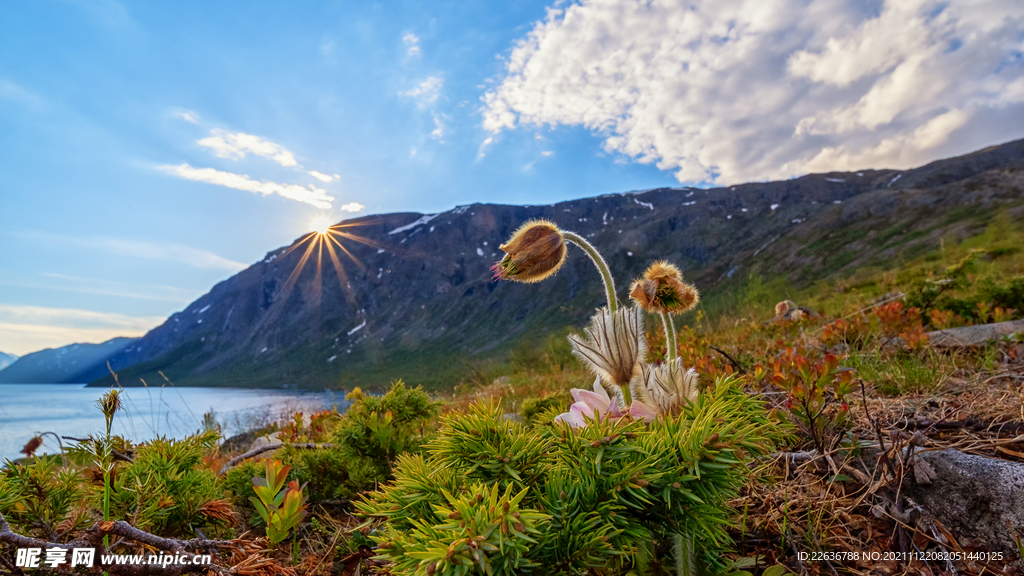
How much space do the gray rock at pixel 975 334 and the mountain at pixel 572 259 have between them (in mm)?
59597

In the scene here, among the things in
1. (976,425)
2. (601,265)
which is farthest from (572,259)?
(601,265)

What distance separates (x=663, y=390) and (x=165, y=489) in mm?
2078

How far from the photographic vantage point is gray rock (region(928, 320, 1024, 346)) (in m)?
4.16

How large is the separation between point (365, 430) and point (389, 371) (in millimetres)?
126298

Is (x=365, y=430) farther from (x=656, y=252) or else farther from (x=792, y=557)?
(x=656, y=252)

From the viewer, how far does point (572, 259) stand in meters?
128

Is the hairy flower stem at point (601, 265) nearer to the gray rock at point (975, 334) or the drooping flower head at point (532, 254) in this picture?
the drooping flower head at point (532, 254)

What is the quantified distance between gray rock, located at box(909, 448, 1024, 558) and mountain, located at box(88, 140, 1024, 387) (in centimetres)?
6221

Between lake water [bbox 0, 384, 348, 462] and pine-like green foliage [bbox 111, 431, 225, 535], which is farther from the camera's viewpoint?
lake water [bbox 0, 384, 348, 462]

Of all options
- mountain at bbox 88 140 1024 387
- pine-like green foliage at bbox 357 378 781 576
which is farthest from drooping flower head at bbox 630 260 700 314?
mountain at bbox 88 140 1024 387

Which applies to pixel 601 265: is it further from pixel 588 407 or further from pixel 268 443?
pixel 268 443

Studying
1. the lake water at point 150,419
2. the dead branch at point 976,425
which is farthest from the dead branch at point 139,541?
the dead branch at point 976,425

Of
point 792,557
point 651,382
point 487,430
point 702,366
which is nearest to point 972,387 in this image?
point 702,366

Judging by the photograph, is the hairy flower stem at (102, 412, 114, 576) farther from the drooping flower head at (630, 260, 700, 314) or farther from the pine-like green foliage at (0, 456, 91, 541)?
the drooping flower head at (630, 260, 700, 314)
